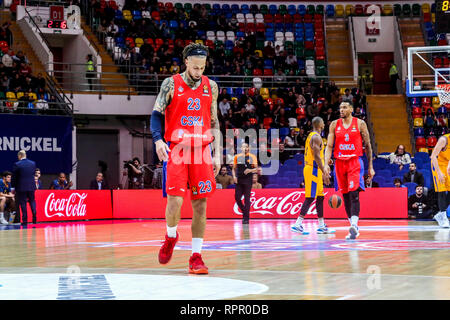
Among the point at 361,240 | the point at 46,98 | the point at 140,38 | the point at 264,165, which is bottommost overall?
the point at 361,240

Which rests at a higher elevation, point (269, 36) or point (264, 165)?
point (269, 36)

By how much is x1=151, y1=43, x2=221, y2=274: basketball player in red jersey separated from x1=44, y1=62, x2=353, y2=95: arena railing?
19.4 metres

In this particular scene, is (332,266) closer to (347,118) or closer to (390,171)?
(347,118)

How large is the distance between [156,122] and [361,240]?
16.1 feet

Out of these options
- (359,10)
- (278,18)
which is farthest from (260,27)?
(359,10)

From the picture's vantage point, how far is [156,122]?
22.2 feet

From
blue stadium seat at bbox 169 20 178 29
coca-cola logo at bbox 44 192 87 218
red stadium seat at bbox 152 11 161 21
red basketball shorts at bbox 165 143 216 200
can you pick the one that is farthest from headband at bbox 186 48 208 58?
red stadium seat at bbox 152 11 161 21

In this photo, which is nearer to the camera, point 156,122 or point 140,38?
point 156,122

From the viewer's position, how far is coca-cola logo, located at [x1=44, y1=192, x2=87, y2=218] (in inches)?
775

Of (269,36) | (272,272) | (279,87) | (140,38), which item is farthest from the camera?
(269,36)

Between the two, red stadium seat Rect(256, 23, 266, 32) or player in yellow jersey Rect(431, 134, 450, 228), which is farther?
red stadium seat Rect(256, 23, 266, 32)

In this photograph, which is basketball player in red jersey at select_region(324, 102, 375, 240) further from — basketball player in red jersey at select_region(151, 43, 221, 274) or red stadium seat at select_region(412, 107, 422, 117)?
red stadium seat at select_region(412, 107, 422, 117)
